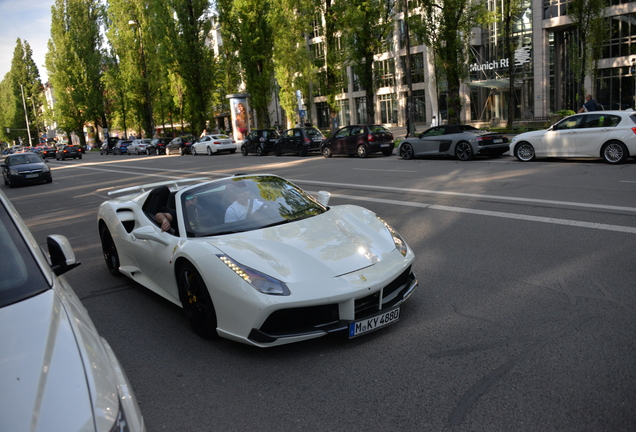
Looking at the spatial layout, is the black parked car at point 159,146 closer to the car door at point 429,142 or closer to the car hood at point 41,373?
the car door at point 429,142

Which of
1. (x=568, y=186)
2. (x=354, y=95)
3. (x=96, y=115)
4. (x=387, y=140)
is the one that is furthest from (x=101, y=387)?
(x=96, y=115)

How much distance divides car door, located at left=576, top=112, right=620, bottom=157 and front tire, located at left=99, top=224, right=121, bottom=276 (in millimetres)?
13179

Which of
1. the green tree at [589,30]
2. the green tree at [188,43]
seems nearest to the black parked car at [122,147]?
the green tree at [188,43]

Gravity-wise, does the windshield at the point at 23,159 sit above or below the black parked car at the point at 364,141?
above

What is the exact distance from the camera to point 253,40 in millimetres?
38562

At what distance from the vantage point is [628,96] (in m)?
32.6

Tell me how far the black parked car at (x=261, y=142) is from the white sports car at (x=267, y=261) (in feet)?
84.3

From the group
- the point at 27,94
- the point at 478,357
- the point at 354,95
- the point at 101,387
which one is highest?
the point at 27,94

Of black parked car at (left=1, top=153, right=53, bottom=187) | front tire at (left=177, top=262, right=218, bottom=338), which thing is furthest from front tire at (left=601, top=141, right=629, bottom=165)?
black parked car at (left=1, top=153, right=53, bottom=187)

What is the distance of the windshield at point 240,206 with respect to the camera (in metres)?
4.83

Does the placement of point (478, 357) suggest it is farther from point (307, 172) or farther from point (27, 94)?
point (27, 94)

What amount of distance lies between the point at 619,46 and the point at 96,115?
59363mm

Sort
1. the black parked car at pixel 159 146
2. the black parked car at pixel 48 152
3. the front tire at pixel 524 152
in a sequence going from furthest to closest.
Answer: the black parked car at pixel 48 152, the black parked car at pixel 159 146, the front tire at pixel 524 152

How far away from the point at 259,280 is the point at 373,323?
0.93 metres
